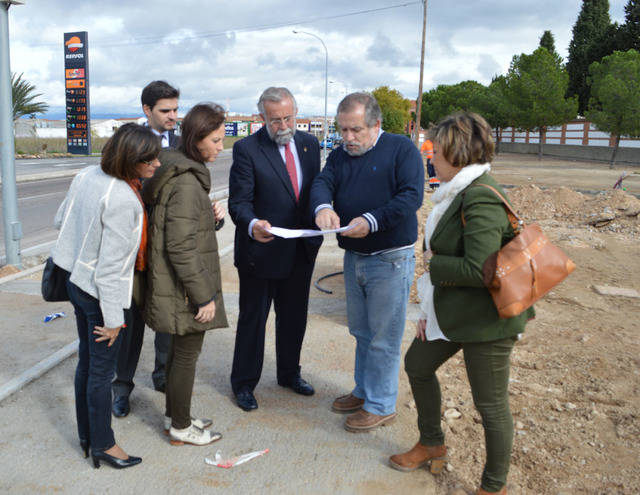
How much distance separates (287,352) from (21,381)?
1802 mm

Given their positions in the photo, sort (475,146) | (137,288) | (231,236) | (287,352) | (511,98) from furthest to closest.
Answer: (511,98) → (231,236) → (287,352) → (137,288) → (475,146)

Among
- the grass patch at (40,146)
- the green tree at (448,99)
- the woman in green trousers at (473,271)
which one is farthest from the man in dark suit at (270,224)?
the green tree at (448,99)

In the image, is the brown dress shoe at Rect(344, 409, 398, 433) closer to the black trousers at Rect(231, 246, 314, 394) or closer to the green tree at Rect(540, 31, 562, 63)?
the black trousers at Rect(231, 246, 314, 394)

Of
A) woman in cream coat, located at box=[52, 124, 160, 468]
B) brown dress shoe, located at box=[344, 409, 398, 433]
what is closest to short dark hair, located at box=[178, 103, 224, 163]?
woman in cream coat, located at box=[52, 124, 160, 468]

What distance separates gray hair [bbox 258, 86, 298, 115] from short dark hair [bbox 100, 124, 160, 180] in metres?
0.95

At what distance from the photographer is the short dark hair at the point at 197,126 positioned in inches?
110

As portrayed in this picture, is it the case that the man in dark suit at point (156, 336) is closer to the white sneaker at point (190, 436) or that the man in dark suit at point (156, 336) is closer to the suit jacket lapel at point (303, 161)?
the white sneaker at point (190, 436)

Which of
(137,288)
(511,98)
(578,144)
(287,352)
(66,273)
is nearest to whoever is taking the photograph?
(66,273)

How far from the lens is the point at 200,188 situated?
111 inches

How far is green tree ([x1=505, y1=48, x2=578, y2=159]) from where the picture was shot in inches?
1581

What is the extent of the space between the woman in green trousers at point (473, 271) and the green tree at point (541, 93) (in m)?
41.8

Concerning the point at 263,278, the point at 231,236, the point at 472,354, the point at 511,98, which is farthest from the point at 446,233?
the point at 511,98

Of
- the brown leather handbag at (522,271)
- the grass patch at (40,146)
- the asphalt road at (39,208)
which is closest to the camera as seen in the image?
the brown leather handbag at (522,271)

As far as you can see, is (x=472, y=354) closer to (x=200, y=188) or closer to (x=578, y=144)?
(x=200, y=188)
